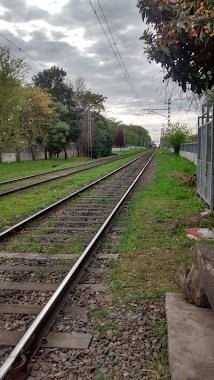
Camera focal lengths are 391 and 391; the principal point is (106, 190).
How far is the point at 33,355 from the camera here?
3.40m

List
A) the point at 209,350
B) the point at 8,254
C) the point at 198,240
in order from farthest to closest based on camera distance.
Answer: the point at 198,240 < the point at 8,254 < the point at 209,350

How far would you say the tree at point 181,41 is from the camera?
5902mm

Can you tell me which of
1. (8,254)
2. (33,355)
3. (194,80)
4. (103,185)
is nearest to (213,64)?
(194,80)

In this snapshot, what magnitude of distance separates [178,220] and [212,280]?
5543 millimetres

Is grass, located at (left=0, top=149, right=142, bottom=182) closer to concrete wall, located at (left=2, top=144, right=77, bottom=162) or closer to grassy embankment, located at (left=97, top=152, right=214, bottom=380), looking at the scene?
concrete wall, located at (left=2, top=144, right=77, bottom=162)

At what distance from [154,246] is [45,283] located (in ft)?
8.47

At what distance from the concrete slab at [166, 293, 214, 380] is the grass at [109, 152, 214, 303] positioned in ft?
2.04

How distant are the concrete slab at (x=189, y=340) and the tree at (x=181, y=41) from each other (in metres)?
3.79

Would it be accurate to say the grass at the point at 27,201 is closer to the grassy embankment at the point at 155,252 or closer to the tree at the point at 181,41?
the grassy embankment at the point at 155,252

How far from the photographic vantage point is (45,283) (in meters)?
5.18

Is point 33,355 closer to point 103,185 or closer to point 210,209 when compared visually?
point 210,209

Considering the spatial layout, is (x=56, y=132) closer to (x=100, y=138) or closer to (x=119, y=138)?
(x=100, y=138)

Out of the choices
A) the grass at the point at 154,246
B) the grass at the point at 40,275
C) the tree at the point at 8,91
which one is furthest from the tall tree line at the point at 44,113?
the grass at the point at 40,275

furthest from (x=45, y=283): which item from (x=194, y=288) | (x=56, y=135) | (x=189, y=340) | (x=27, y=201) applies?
(x=56, y=135)
